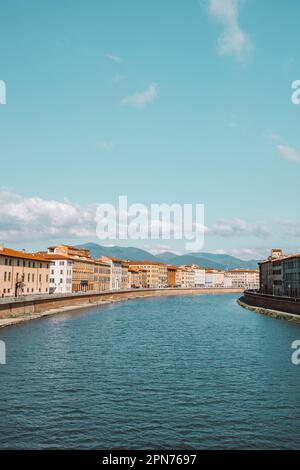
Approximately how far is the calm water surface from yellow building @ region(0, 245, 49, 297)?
34485mm

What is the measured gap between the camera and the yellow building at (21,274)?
87688 mm

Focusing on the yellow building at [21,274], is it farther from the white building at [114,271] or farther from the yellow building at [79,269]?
the white building at [114,271]

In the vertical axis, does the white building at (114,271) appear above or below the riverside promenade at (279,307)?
above

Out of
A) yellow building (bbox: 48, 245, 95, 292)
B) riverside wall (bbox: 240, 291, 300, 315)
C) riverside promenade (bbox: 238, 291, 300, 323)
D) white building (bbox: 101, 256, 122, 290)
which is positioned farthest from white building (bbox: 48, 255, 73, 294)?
riverside wall (bbox: 240, 291, 300, 315)

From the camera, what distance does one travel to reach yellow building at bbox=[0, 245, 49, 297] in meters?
87.7

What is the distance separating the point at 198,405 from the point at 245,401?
3.25 m

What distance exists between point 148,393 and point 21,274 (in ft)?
234

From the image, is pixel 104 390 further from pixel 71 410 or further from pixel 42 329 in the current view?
pixel 42 329

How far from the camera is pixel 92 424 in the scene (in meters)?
24.2

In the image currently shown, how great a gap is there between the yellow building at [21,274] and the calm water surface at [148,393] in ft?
113

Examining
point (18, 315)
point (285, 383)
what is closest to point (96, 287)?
point (18, 315)

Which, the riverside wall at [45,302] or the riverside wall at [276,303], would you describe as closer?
the riverside wall at [45,302]

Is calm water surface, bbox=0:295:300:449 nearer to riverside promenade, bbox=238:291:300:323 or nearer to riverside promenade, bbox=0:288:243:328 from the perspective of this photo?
riverside promenade, bbox=0:288:243:328

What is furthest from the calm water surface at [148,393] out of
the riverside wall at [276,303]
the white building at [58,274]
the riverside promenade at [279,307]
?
the white building at [58,274]
